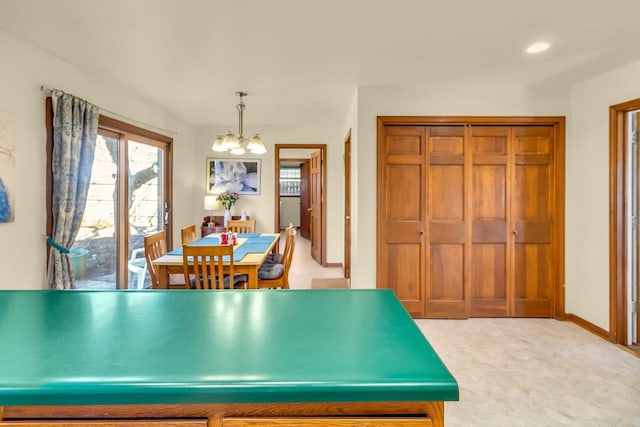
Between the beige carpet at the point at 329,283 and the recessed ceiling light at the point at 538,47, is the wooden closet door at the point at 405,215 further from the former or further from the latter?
the beige carpet at the point at 329,283

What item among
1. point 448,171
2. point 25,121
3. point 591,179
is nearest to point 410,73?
point 448,171

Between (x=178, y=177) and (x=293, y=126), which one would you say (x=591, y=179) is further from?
(x=178, y=177)

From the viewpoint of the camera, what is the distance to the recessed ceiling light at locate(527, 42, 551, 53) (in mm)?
2639

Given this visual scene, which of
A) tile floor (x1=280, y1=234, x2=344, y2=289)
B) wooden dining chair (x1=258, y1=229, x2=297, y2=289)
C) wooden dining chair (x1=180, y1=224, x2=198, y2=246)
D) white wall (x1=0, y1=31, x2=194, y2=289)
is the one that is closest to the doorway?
white wall (x1=0, y1=31, x2=194, y2=289)

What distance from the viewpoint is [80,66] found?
3158 mm

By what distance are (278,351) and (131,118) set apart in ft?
13.2

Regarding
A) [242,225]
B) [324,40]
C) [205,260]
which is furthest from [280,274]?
[324,40]

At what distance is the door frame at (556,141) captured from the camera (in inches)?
143

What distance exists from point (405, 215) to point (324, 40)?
A: 75.0 inches

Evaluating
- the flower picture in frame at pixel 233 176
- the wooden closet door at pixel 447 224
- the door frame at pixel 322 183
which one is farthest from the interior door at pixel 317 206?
the wooden closet door at pixel 447 224

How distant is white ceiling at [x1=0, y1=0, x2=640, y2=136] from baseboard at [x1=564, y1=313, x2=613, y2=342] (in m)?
2.32

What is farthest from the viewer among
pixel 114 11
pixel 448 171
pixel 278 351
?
pixel 448 171

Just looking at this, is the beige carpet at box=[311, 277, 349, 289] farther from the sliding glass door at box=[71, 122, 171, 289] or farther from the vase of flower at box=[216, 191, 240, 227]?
the sliding glass door at box=[71, 122, 171, 289]

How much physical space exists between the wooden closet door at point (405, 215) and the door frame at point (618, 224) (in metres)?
1.60
